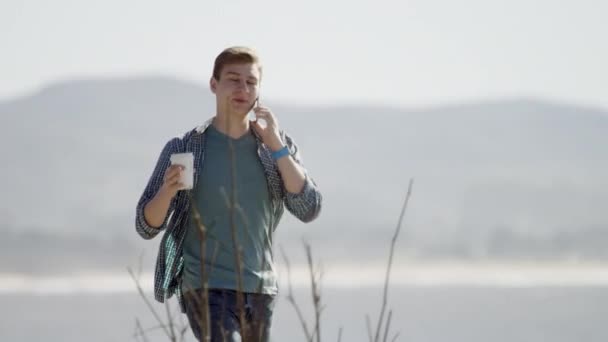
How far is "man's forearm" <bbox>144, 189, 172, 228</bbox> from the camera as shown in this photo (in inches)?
Answer: 155

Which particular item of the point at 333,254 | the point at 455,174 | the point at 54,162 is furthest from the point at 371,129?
the point at 333,254

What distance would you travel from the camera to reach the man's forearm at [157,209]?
12.9 ft

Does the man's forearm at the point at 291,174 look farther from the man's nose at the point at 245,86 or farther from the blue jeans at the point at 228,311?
the blue jeans at the point at 228,311

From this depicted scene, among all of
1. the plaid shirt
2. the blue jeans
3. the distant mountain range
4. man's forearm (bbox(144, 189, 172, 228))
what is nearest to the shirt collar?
the plaid shirt

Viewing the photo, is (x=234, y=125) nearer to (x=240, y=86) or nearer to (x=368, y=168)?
(x=240, y=86)

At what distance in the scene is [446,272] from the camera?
61.8 metres

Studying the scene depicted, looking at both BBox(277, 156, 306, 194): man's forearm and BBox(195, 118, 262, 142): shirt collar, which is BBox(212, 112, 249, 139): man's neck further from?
BBox(277, 156, 306, 194): man's forearm

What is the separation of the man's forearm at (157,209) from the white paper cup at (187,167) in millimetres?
58

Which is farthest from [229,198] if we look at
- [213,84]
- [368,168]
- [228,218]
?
[368,168]

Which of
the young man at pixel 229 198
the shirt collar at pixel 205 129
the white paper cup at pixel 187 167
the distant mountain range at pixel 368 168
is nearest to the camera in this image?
the white paper cup at pixel 187 167

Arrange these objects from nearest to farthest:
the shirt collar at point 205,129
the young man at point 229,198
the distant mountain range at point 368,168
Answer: the young man at point 229,198 < the shirt collar at point 205,129 < the distant mountain range at point 368,168

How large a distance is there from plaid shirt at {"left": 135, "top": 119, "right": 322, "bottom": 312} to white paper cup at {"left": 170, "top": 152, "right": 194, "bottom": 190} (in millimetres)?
163

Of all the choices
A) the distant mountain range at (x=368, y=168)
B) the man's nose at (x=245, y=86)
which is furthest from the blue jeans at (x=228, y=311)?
the distant mountain range at (x=368, y=168)

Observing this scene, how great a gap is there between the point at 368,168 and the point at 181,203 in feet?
300
